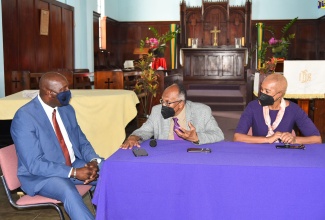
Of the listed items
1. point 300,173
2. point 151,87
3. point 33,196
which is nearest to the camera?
point 300,173

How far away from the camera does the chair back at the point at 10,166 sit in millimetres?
2941

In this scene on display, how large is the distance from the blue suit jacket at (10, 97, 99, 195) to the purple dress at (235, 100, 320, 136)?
1.40m

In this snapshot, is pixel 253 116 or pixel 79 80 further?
pixel 79 80

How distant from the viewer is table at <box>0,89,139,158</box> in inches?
207

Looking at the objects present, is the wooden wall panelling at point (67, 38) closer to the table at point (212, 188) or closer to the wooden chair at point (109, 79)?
the wooden chair at point (109, 79)

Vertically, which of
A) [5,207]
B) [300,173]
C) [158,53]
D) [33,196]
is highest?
[158,53]

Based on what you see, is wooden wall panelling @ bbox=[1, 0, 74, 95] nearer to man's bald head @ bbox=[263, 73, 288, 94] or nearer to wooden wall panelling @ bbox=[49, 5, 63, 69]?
wooden wall panelling @ bbox=[49, 5, 63, 69]

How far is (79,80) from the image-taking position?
8.63m

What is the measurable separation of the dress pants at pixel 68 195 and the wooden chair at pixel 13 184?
0.16ft

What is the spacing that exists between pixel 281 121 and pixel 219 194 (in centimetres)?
127

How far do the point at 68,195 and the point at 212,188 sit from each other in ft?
2.94

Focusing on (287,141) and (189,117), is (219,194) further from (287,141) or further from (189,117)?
(189,117)

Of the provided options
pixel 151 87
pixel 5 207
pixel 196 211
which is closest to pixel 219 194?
pixel 196 211

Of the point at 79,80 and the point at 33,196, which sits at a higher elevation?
the point at 79,80
